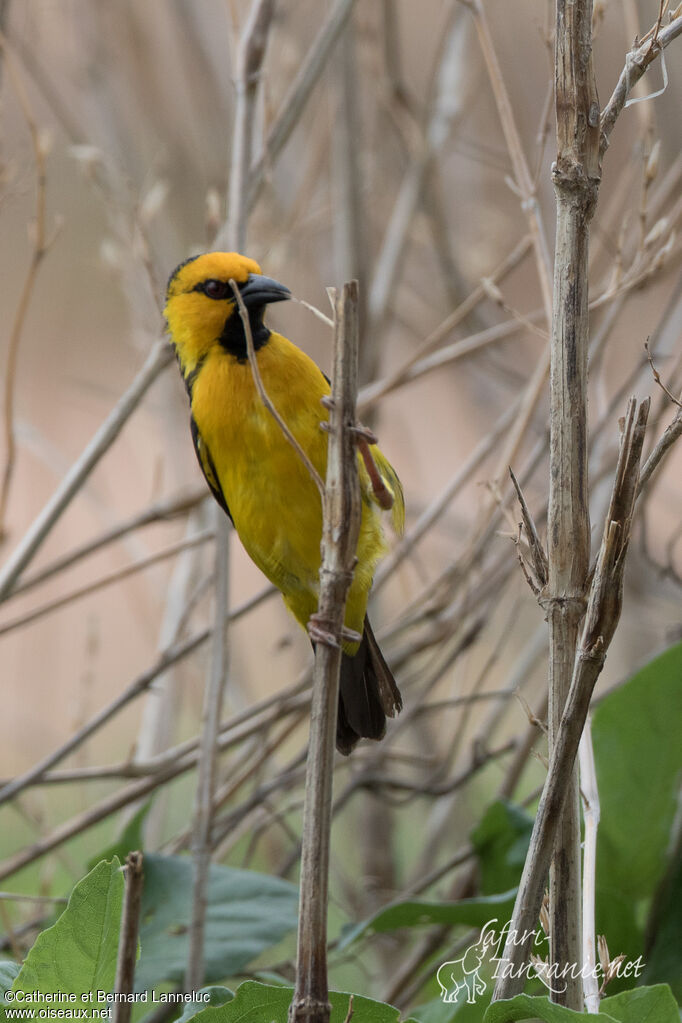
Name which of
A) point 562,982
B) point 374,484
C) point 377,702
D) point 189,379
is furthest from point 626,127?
point 562,982

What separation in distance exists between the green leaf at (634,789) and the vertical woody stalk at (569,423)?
33.3 inches

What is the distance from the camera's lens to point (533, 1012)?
87cm

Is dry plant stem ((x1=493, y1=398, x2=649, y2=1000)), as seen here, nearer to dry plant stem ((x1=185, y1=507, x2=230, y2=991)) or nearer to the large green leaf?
the large green leaf

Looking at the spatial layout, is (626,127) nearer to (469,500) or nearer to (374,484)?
(469,500)

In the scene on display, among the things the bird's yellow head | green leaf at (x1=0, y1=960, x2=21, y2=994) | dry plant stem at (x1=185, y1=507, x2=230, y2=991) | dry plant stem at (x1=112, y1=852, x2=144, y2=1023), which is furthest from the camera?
the bird's yellow head

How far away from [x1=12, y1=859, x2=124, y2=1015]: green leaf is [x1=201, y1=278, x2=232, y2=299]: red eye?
4.03 ft

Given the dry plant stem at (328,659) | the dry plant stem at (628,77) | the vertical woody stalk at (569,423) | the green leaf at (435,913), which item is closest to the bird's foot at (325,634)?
the dry plant stem at (328,659)

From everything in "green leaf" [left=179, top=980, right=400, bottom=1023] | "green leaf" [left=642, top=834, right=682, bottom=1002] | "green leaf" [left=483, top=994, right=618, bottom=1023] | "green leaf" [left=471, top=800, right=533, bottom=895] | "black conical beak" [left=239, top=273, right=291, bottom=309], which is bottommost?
"green leaf" [left=483, top=994, right=618, bottom=1023]

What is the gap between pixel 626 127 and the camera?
12.4 ft

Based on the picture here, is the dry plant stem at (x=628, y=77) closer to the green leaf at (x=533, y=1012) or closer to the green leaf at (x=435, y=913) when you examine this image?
the green leaf at (x=533, y=1012)

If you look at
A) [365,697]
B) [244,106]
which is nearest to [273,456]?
[365,697]

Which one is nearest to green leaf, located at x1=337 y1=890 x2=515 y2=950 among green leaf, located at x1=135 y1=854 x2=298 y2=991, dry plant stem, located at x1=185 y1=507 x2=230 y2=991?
green leaf, located at x1=135 y1=854 x2=298 y2=991

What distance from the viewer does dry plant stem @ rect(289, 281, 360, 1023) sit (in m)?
0.77

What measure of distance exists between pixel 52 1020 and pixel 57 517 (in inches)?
37.8
